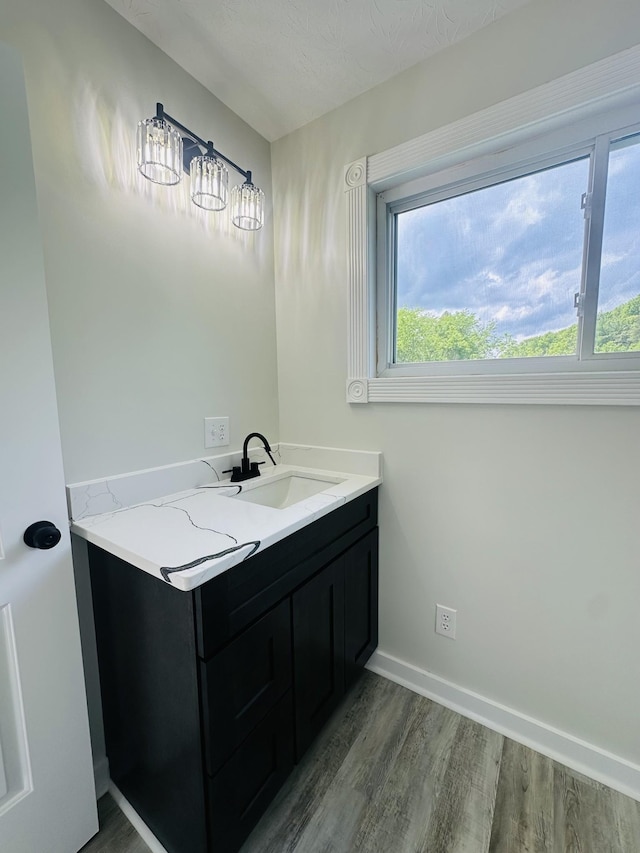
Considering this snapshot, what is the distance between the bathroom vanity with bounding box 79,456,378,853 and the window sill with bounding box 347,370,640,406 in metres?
0.51

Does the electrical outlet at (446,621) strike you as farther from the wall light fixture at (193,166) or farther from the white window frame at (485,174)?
the wall light fixture at (193,166)

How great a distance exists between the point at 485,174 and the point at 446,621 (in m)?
1.74

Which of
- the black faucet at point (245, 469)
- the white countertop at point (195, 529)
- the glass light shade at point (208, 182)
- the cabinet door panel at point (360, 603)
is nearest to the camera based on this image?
the white countertop at point (195, 529)

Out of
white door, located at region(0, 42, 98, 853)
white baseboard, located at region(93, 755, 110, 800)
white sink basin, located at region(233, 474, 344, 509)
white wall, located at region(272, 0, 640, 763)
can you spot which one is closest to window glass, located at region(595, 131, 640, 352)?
white wall, located at region(272, 0, 640, 763)

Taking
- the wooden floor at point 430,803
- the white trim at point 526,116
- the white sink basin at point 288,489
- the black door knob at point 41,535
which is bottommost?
the wooden floor at point 430,803

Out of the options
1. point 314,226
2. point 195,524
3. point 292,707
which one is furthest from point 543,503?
point 314,226

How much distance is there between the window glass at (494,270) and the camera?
1.18 m

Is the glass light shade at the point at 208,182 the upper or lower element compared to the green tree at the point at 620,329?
upper

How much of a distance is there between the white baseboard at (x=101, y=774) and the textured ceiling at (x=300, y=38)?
239cm

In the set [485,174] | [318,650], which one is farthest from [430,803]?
[485,174]

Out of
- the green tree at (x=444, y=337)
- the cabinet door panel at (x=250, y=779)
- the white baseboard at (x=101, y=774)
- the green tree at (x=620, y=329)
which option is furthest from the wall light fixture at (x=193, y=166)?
the white baseboard at (x=101, y=774)

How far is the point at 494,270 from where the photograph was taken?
51.1 inches

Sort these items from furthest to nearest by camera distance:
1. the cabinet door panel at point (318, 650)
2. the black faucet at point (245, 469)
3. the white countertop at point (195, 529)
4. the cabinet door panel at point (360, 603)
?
1. the black faucet at point (245, 469)
2. the cabinet door panel at point (360, 603)
3. the cabinet door panel at point (318, 650)
4. the white countertop at point (195, 529)

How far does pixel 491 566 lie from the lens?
1.34 m
